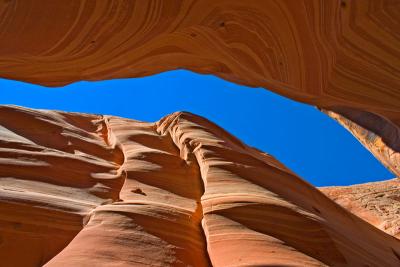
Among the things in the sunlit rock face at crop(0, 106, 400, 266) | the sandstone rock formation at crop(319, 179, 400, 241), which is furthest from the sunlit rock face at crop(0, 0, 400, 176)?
the sandstone rock formation at crop(319, 179, 400, 241)

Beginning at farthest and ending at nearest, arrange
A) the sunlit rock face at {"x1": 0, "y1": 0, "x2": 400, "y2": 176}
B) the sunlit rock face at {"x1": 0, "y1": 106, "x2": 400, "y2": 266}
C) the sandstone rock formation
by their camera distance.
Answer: the sandstone rock formation → the sunlit rock face at {"x1": 0, "y1": 0, "x2": 400, "y2": 176} → the sunlit rock face at {"x1": 0, "y1": 106, "x2": 400, "y2": 266}

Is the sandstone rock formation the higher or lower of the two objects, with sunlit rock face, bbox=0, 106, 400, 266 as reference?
higher

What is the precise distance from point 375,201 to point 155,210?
1269 cm

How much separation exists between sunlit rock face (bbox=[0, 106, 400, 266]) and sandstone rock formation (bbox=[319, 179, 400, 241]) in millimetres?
3325

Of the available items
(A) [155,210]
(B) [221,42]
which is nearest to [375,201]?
(B) [221,42]

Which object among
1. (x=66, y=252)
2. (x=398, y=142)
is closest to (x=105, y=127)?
(x=66, y=252)

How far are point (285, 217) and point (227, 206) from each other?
1080 mm

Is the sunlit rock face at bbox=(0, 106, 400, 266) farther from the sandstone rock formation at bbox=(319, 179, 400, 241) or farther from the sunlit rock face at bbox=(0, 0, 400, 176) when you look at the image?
the sandstone rock formation at bbox=(319, 179, 400, 241)

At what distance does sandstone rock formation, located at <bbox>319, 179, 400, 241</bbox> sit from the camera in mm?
13605

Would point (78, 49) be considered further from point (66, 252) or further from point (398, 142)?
point (398, 142)

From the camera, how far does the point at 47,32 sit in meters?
6.07

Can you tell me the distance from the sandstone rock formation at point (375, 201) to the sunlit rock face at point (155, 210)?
131 inches

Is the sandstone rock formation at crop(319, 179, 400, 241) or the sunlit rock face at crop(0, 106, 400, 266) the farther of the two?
the sandstone rock formation at crop(319, 179, 400, 241)

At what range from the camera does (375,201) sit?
633 inches
